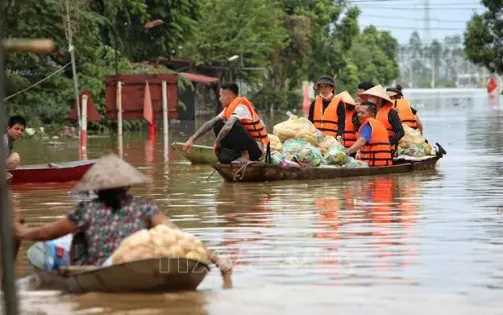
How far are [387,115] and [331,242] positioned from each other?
7.47 m

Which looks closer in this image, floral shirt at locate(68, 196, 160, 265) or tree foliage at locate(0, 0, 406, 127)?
floral shirt at locate(68, 196, 160, 265)

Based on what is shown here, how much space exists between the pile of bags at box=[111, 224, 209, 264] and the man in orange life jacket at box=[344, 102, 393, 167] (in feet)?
30.5

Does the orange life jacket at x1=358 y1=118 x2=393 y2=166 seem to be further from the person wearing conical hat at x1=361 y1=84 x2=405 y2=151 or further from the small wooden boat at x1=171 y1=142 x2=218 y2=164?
the small wooden boat at x1=171 y1=142 x2=218 y2=164

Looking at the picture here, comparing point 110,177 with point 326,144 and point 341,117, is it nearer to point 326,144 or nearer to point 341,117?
point 326,144

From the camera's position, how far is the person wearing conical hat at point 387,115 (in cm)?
1861

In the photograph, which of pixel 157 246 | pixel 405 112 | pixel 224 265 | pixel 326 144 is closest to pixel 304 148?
pixel 326 144

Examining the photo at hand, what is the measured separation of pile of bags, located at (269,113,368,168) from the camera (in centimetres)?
1817

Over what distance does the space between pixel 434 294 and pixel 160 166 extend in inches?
584

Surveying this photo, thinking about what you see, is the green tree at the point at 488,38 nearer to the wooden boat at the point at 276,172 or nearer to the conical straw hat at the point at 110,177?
the wooden boat at the point at 276,172

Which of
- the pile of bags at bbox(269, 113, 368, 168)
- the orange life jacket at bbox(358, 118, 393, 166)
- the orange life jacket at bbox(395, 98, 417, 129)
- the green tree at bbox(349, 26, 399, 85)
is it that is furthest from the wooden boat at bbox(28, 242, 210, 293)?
the green tree at bbox(349, 26, 399, 85)

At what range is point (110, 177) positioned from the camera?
8.59m

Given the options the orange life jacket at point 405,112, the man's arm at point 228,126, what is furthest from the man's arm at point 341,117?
the man's arm at point 228,126

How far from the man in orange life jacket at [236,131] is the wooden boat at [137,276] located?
27.4 feet

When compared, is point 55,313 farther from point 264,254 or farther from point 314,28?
point 314,28
